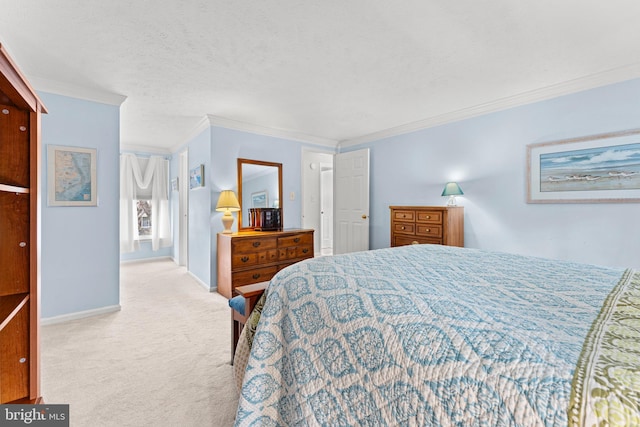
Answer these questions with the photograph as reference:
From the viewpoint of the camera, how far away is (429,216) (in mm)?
3586

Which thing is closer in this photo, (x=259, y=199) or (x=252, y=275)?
(x=252, y=275)

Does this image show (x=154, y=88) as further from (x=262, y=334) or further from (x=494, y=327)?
(x=494, y=327)

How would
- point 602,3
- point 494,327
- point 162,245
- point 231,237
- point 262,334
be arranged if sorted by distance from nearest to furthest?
1. point 494,327
2. point 262,334
3. point 602,3
4. point 231,237
5. point 162,245

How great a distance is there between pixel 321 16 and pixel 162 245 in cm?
556

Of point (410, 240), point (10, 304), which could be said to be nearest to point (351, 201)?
point (410, 240)

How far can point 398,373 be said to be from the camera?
0.83 meters

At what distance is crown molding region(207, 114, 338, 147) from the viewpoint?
394 cm

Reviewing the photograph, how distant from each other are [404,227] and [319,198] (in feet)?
7.97

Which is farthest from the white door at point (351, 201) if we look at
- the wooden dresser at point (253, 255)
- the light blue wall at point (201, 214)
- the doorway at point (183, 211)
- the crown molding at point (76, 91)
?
the crown molding at point (76, 91)

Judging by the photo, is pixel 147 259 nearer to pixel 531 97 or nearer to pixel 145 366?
pixel 145 366

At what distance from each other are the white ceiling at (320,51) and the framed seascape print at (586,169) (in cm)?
55

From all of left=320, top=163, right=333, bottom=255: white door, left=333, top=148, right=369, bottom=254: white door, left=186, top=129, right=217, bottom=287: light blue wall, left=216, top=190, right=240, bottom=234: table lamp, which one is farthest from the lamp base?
left=320, top=163, right=333, bottom=255: white door

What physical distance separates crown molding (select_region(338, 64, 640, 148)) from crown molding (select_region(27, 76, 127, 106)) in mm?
3632

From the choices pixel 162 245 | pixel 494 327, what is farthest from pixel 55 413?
pixel 162 245
